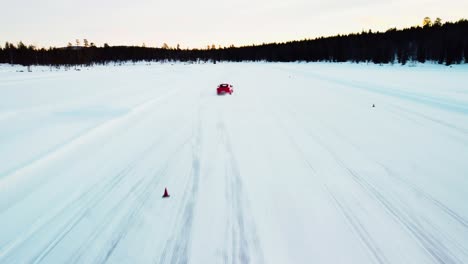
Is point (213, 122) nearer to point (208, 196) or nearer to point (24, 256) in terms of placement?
point (208, 196)

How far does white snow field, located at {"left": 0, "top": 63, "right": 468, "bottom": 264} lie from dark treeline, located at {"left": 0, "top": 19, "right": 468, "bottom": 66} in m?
59.3

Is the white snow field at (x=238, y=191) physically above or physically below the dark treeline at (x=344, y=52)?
below

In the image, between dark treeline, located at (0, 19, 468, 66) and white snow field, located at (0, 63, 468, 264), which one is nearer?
white snow field, located at (0, 63, 468, 264)

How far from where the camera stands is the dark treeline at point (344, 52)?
198 feet

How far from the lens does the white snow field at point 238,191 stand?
404cm

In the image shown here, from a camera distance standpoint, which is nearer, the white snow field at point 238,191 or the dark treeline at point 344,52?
the white snow field at point 238,191

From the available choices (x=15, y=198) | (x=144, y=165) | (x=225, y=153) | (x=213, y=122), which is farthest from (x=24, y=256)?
(x=213, y=122)

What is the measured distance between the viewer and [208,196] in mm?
5488

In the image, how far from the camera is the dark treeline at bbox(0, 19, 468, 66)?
60.2m

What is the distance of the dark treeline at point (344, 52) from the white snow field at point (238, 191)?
195 ft

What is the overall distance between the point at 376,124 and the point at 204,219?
8.64m

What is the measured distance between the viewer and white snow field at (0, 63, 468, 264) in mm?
4035

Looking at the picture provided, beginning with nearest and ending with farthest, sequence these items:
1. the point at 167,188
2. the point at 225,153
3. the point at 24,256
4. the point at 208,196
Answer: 1. the point at 24,256
2. the point at 208,196
3. the point at 167,188
4. the point at 225,153

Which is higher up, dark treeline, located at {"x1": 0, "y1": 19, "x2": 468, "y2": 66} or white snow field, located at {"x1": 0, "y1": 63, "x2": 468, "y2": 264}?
dark treeline, located at {"x1": 0, "y1": 19, "x2": 468, "y2": 66}
